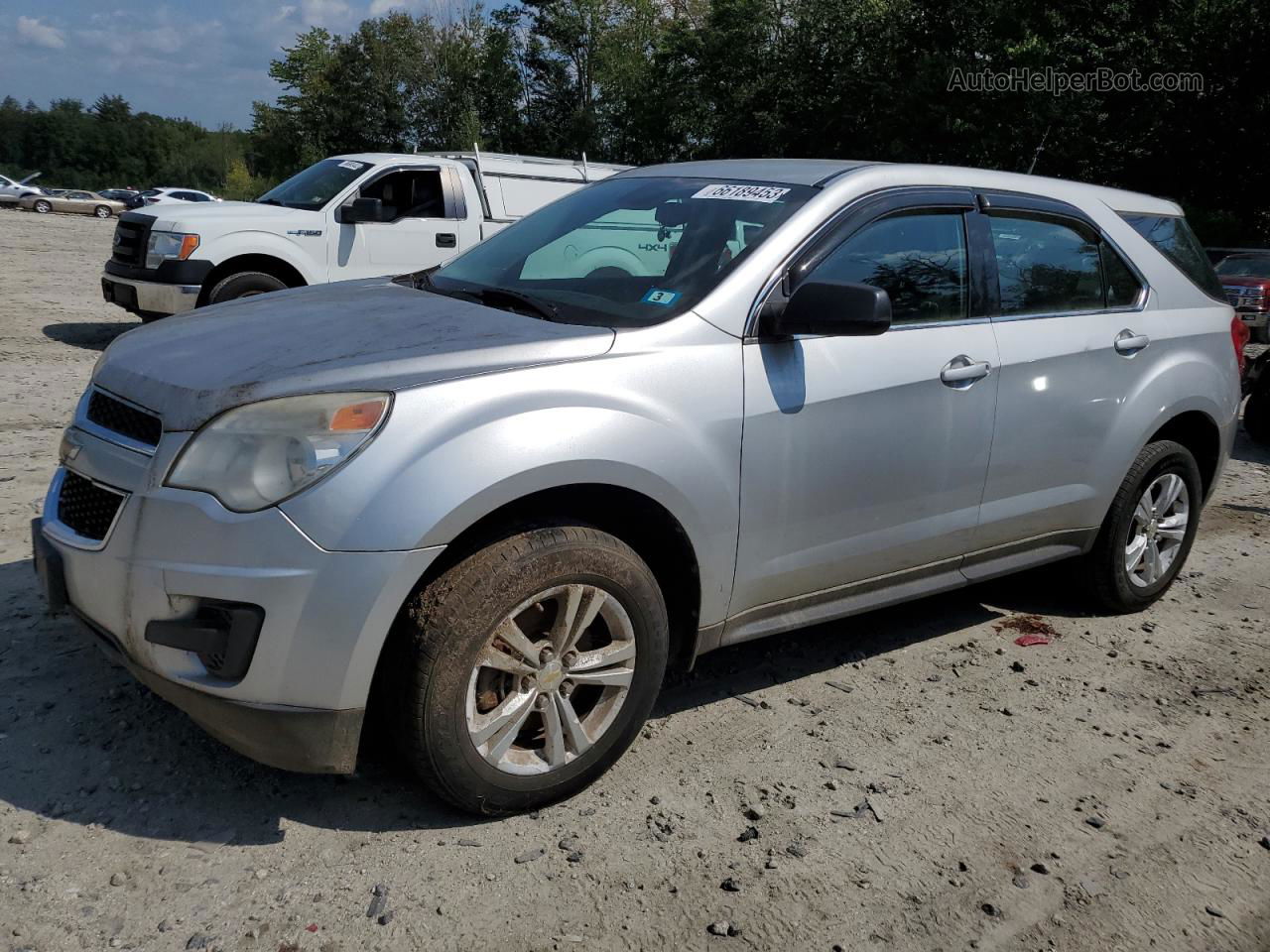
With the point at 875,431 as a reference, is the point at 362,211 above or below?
above

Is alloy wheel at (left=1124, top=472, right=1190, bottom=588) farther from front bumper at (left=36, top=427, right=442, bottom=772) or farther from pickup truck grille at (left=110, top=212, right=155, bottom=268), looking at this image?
pickup truck grille at (left=110, top=212, right=155, bottom=268)

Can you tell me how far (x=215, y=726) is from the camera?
2715 millimetres

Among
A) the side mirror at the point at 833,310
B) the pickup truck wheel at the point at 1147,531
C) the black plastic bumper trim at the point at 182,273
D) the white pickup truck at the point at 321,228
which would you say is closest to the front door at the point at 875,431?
the side mirror at the point at 833,310

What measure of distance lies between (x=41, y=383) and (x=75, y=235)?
19.1 m

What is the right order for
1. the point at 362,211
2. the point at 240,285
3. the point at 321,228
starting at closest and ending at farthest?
the point at 240,285
the point at 362,211
the point at 321,228

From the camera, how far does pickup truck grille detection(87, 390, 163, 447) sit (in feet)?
9.27

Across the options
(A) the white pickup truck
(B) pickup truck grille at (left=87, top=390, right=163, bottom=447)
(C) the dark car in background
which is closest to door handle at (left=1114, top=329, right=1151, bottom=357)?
(B) pickup truck grille at (left=87, top=390, right=163, bottom=447)

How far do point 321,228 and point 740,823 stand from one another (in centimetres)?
857

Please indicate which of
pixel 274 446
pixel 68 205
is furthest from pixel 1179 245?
pixel 68 205

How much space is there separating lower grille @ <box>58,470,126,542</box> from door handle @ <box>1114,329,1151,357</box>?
3617 mm

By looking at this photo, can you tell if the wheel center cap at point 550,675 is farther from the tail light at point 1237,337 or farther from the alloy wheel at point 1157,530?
the tail light at point 1237,337

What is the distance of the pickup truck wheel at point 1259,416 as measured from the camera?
9.15 meters

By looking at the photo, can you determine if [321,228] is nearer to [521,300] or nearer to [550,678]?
[521,300]
